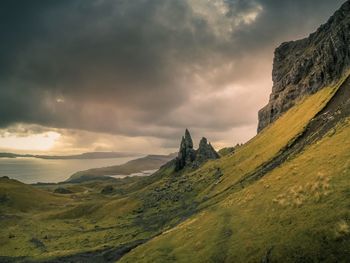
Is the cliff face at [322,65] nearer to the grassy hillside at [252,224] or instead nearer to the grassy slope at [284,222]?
the grassy hillside at [252,224]

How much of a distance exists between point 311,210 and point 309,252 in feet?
28.8

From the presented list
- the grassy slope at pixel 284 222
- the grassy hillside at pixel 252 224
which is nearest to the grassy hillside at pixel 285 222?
the grassy slope at pixel 284 222

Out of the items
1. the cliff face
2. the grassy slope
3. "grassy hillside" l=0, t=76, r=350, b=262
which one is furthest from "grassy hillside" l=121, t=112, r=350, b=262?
the cliff face

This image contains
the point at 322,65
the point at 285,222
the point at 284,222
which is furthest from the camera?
the point at 322,65

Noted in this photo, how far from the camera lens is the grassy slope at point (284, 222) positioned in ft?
134

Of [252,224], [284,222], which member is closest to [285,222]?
[284,222]

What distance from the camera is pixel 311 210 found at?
4675 centimetres

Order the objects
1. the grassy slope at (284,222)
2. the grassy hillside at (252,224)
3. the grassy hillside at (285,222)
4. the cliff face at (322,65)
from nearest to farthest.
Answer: the grassy hillside at (285,222)
the grassy slope at (284,222)
the grassy hillside at (252,224)
the cliff face at (322,65)

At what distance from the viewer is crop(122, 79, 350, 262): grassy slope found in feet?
134

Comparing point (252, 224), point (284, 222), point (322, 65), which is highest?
point (322, 65)

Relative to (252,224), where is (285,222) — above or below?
above

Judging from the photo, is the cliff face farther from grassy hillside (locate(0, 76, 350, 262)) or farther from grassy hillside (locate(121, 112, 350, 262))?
grassy hillside (locate(121, 112, 350, 262))

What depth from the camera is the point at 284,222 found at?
48.4 m

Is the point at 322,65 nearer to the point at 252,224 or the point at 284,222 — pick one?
the point at 252,224
